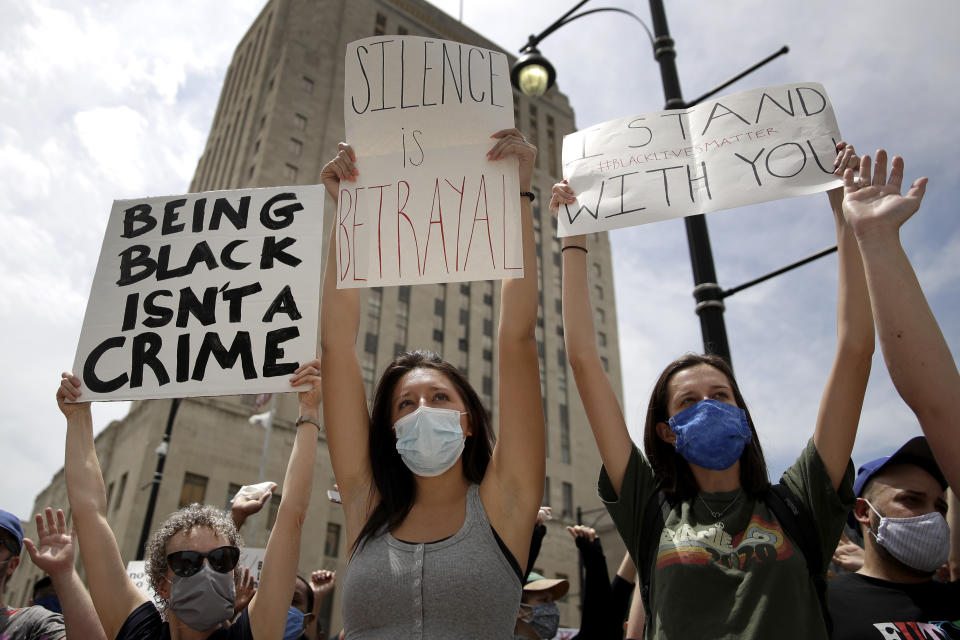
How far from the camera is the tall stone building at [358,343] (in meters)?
29.3

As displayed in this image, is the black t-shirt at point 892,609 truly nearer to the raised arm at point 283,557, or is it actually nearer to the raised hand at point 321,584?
the raised arm at point 283,557

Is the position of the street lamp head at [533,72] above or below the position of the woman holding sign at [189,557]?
above

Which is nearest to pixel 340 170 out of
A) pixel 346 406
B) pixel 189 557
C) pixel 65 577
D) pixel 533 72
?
pixel 346 406

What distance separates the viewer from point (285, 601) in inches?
107

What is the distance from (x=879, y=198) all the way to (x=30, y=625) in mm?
4371

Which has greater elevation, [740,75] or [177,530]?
[740,75]

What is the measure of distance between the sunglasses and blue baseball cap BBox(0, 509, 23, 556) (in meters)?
1.23

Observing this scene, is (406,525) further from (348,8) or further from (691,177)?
(348,8)

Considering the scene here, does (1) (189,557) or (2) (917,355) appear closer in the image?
(2) (917,355)

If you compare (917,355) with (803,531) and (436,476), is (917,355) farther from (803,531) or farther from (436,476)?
(436,476)

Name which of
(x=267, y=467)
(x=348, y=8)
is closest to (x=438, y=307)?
(x=267, y=467)

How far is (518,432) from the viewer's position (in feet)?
8.53

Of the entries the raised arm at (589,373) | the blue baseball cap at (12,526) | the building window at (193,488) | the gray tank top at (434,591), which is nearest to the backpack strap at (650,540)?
the raised arm at (589,373)

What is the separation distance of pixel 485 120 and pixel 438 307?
134 feet
